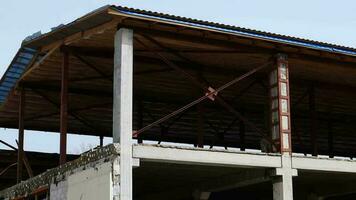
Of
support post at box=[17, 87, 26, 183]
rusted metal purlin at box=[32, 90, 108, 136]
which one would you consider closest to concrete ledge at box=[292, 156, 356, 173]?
rusted metal purlin at box=[32, 90, 108, 136]

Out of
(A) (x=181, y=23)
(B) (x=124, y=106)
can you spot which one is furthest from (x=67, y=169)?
(A) (x=181, y=23)

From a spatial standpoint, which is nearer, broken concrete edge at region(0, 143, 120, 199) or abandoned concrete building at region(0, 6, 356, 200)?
broken concrete edge at region(0, 143, 120, 199)

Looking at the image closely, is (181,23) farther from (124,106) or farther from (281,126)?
(281,126)

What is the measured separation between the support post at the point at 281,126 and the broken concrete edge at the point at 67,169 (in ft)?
16.1

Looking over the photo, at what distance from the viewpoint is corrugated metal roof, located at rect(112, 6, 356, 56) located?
54.6 feet

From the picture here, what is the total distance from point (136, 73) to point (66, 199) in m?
5.01

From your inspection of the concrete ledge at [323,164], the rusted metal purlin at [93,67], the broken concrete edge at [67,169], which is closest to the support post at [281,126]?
the concrete ledge at [323,164]

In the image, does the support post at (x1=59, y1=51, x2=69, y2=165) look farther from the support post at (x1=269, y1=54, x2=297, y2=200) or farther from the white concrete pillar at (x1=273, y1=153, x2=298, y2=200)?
the white concrete pillar at (x1=273, y1=153, x2=298, y2=200)

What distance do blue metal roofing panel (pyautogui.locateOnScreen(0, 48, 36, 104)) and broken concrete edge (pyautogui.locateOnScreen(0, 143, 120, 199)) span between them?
3.81 meters

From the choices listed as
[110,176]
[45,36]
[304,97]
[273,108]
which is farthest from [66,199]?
[304,97]

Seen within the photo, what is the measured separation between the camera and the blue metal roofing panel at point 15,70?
2227 cm

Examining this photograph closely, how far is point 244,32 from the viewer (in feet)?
59.2

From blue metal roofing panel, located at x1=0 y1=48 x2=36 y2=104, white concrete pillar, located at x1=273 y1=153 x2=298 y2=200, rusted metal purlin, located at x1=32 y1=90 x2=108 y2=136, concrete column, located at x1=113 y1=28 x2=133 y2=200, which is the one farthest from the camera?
rusted metal purlin, located at x1=32 y1=90 x2=108 y2=136

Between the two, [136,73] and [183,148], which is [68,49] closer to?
[136,73]
